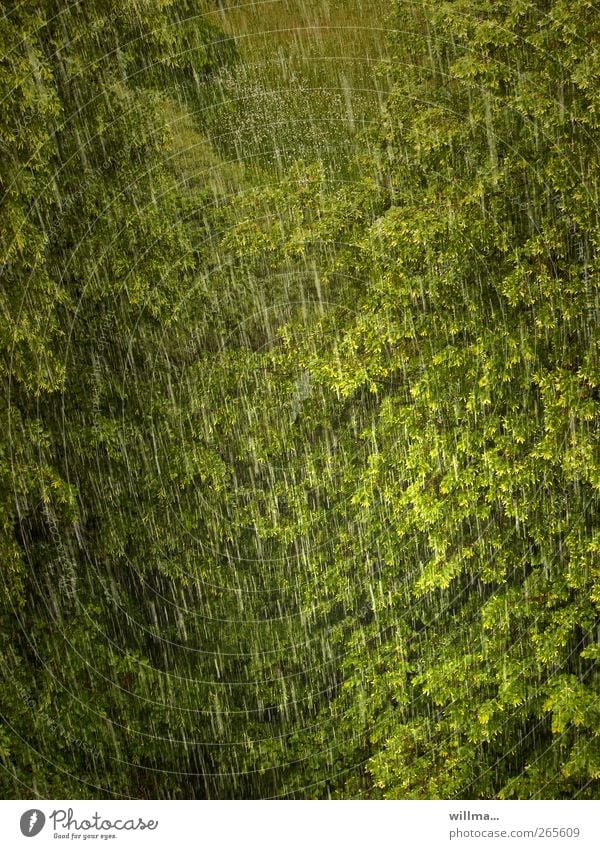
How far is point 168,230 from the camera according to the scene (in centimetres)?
671

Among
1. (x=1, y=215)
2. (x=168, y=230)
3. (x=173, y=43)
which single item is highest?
(x=173, y=43)

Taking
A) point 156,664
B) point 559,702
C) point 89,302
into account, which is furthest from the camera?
point 156,664

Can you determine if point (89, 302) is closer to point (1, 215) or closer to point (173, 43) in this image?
point (1, 215)

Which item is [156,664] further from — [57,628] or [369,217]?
[369,217]

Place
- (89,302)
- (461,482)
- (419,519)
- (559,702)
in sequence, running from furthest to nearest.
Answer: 1. (89,302)
2. (419,519)
3. (461,482)
4. (559,702)

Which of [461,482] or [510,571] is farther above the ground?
[461,482]

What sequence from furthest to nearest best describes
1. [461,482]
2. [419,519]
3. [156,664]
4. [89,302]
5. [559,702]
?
[156,664], [89,302], [419,519], [461,482], [559,702]

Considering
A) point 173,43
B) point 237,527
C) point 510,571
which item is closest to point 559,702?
point 510,571

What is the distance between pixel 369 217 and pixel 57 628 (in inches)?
177

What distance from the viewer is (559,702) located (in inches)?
206

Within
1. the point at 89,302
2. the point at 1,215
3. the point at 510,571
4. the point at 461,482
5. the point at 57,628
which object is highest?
the point at 1,215

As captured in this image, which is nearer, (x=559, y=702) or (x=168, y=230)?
(x=559, y=702)

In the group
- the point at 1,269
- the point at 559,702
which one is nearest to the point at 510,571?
the point at 559,702

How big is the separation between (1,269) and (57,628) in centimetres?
287
